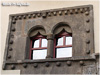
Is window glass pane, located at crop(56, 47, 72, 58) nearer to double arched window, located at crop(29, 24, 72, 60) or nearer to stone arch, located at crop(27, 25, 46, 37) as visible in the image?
double arched window, located at crop(29, 24, 72, 60)

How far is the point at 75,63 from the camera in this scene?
602 cm

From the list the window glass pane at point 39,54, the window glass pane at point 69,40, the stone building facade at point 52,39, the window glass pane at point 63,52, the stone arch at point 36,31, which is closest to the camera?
the stone building facade at point 52,39

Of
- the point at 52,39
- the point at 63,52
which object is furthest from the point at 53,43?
the point at 63,52

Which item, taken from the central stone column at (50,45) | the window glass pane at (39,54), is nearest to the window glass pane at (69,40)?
the central stone column at (50,45)

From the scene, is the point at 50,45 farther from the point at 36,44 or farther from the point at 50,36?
the point at 36,44

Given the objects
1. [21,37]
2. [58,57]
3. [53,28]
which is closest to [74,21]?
[53,28]

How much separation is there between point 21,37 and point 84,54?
1.87 metres

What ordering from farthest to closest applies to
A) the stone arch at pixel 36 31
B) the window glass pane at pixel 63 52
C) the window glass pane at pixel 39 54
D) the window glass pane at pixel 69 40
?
the stone arch at pixel 36 31, the window glass pane at pixel 39 54, the window glass pane at pixel 69 40, the window glass pane at pixel 63 52

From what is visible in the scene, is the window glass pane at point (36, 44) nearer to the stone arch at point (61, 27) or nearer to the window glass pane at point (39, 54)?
the window glass pane at point (39, 54)

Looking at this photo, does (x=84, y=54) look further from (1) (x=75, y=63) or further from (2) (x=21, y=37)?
(2) (x=21, y=37)

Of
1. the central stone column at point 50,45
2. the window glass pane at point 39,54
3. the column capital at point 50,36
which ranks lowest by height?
the window glass pane at point 39,54

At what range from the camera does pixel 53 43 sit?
21.7 feet

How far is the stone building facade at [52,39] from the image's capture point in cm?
602

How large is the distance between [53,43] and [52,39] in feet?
0.38
